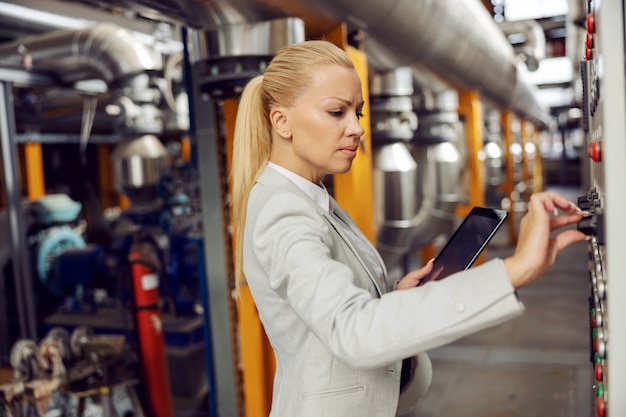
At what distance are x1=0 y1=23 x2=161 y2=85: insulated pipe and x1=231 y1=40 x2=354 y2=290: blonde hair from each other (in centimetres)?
285

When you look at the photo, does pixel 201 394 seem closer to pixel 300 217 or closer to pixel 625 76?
pixel 300 217

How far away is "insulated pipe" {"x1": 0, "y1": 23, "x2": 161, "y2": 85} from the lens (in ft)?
12.5

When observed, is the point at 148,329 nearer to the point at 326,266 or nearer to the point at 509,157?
the point at 326,266

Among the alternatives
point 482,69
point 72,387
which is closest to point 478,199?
point 482,69

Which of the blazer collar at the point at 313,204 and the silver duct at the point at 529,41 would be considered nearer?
the blazer collar at the point at 313,204

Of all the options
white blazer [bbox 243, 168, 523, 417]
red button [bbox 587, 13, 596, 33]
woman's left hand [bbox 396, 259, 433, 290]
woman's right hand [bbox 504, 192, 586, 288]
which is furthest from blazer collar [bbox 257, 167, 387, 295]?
red button [bbox 587, 13, 596, 33]

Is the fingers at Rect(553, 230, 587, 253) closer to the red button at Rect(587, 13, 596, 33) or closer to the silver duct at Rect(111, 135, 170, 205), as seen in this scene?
the red button at Rect(587, 13, 596, 33)

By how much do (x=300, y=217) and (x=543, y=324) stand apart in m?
4.22

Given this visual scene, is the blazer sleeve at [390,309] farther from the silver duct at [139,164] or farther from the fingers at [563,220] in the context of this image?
the silver duct at [139,164]

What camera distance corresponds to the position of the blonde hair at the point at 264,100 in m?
1.08

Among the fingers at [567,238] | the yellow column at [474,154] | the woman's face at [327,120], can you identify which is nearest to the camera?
the fingers at [567,238]

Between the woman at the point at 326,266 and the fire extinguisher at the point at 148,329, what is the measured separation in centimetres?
194

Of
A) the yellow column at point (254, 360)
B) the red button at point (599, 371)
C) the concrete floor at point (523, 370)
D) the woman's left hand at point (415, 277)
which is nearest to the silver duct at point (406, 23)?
the yellow column at point (254, 360)

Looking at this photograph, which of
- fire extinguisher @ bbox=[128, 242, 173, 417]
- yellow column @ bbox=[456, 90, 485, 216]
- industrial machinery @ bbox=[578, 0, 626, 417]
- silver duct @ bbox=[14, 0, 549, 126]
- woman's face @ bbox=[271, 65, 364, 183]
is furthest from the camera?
yellow column @ bbox=[456, 90, 485, 216]
